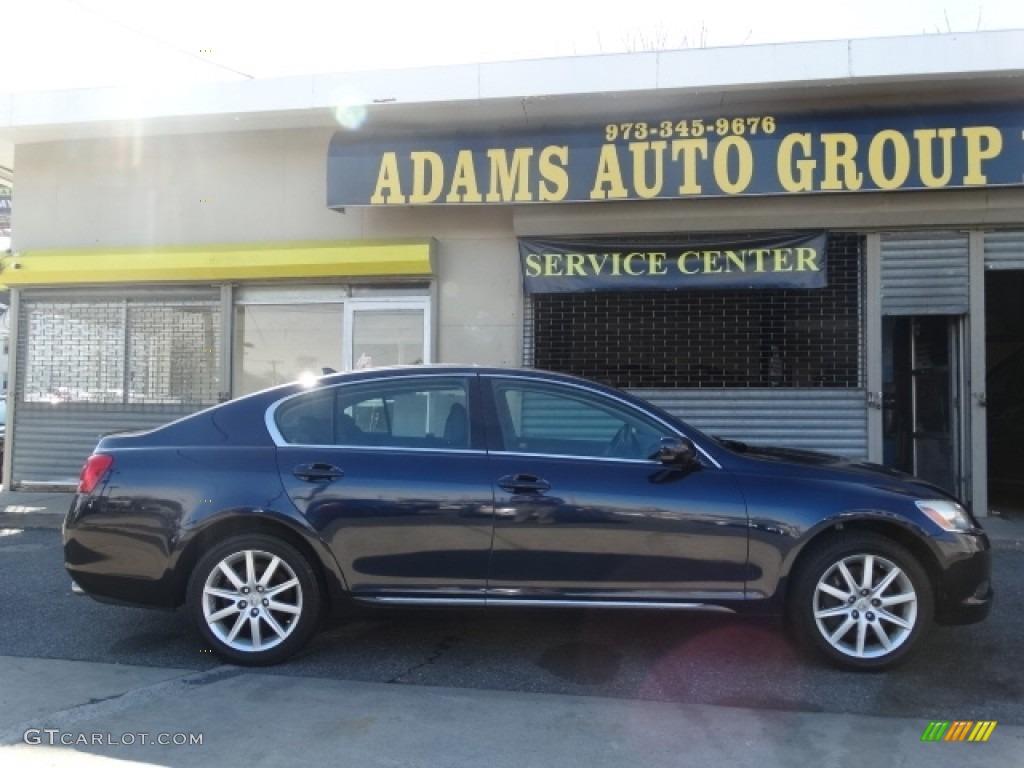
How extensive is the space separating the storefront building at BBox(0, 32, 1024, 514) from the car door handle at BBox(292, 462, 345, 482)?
509cm

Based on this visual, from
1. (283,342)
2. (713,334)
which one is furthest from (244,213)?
(713,334)

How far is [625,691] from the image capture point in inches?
164

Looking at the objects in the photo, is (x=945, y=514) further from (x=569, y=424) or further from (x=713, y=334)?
(x=713, y=334)

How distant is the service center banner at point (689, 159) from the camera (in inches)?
326

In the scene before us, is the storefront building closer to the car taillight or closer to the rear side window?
the rear side window

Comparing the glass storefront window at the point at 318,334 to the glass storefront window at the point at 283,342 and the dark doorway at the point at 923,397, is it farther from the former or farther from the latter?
the dark doorway at the point at 923,397

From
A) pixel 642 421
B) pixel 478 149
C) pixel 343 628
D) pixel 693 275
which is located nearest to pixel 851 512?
pixel 642 421

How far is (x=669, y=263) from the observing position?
9.08 m

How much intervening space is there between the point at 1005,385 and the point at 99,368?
12.4 metres

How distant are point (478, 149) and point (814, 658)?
6.34 metres

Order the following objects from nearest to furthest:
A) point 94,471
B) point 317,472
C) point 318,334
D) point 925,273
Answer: point 317,472 → point 94,471 → point 925,273 → point 318,334

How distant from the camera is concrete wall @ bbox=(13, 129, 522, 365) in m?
9.56

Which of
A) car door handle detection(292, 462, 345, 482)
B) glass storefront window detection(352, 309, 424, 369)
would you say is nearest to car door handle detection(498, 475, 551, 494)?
car door handle detection(292, 462, 345, 482)

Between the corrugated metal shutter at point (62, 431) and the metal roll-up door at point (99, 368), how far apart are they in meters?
0.01
